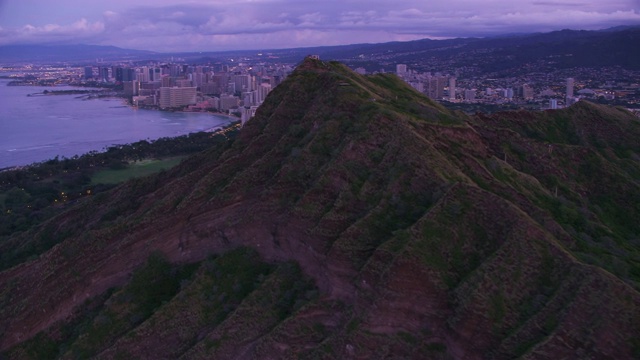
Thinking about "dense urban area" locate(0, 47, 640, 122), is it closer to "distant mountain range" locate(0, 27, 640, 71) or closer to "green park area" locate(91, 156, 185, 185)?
"distant mountain range" locate(0, 27, 640, 71)

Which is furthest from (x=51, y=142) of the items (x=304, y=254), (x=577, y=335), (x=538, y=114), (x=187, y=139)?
(x=577, y=335)

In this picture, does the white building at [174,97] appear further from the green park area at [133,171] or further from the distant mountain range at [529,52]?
the green park area at [133,171]

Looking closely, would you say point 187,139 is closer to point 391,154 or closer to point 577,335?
point 391,154

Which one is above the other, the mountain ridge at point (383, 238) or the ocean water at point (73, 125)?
the mountain ridge at point (383, 238)

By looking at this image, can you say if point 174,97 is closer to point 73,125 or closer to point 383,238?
point 73,125

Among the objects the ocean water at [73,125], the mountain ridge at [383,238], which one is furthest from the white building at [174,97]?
the mountain ridge at [383,238]

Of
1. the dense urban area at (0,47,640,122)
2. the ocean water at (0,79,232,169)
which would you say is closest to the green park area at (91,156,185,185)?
the ocean water at (0,79,232,169)
